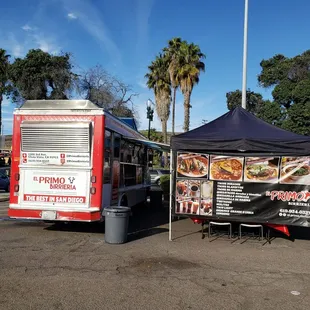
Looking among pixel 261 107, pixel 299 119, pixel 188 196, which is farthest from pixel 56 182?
pixel 261 107

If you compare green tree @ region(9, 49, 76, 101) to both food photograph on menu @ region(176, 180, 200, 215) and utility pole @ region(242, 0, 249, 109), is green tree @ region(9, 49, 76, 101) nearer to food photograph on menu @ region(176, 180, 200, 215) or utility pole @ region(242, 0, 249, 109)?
utility pole @ region(242, 0, 249, 109)

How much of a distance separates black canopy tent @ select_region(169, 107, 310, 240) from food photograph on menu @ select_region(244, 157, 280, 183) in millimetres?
150

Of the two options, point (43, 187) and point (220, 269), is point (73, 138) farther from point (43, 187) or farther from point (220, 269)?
point (220, 269)

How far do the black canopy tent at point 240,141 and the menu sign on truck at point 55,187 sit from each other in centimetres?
219

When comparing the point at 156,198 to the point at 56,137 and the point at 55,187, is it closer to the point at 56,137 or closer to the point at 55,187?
the point at 55,187

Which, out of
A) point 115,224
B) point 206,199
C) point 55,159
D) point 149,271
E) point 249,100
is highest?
point 249,100

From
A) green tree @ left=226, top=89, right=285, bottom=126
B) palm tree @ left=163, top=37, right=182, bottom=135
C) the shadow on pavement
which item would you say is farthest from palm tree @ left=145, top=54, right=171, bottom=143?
the shadow on pavement

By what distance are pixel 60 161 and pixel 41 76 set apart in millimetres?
25530

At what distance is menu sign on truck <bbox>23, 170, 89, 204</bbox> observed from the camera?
8.51m

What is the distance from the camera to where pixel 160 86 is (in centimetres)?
3522

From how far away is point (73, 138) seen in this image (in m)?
8.51

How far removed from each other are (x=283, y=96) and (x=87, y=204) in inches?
1511

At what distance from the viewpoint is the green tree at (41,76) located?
32.0 metres

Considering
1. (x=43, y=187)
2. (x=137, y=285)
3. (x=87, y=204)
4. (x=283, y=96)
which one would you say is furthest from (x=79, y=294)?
(x=283, y=96)
